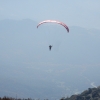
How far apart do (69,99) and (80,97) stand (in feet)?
7.95

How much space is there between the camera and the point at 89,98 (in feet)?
204

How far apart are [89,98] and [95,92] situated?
2532 millimetres

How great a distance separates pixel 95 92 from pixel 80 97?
2.97 m

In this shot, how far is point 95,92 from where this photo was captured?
210 feet

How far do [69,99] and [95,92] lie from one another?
16.9ft

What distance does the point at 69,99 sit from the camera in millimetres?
65188

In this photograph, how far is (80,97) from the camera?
2516 inches
